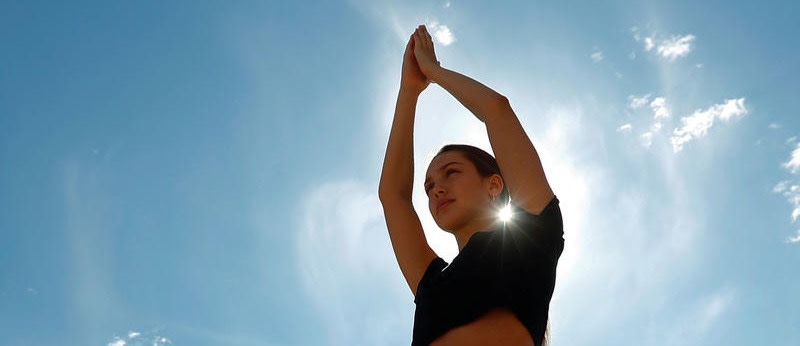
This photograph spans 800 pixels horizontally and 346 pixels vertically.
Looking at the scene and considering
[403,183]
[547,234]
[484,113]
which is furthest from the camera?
[403,183]

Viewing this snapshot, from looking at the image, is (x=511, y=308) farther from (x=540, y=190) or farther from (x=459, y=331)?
(x=540, y=190)

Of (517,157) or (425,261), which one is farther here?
(425,261)

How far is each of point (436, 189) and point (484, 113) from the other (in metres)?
0.63

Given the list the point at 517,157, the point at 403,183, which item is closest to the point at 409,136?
the point at 403,183

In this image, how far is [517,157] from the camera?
11.8 ft

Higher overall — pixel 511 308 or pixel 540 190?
pixel 540 190

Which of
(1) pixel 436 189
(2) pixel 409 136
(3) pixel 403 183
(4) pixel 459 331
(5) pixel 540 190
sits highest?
(2) pixel 409 136

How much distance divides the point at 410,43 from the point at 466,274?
241 cm

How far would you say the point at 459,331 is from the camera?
3148 mm

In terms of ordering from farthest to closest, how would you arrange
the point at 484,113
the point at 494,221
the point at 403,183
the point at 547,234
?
the point at 403,183 < the point at 494,221 < the point at 484,113 < the point at 547,234

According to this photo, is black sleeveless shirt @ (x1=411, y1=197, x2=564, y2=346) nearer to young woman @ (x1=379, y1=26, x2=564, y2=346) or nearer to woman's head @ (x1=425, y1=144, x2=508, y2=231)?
young woman @ (x1=379, y1=26, x2=564, y2=346)

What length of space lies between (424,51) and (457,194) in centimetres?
138

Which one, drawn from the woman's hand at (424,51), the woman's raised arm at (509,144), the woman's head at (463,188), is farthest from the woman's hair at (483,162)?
the woman's hand at (424,51)

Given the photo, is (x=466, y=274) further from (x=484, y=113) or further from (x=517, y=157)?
(x=484, y=113)
